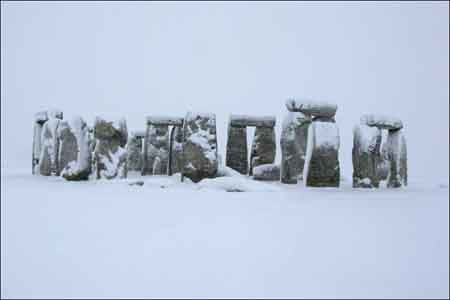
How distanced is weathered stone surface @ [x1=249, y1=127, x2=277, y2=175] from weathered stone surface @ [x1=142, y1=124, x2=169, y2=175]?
3011 millimetres

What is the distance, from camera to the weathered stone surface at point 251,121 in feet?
42.3

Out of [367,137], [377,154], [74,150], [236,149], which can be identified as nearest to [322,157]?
[367,137]

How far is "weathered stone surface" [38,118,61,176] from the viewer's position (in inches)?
427

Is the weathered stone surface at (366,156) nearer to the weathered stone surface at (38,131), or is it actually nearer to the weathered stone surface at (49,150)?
the weathered stone surface at (49,150)

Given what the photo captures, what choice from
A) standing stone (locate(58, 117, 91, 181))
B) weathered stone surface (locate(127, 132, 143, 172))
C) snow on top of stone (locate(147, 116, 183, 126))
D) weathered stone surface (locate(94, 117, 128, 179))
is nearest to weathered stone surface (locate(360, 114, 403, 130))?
weathered stone surface (locate(94, 117, 128, 179))

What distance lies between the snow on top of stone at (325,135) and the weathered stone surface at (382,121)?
1298 millimetres

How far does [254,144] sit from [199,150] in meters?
4.30

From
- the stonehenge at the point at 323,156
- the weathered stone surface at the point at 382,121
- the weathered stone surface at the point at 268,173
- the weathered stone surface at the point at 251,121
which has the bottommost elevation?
the weathered stone surface at the point at 268,173

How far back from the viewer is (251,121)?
42.7 ft

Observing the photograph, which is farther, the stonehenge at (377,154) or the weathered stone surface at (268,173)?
the weathered stone surface at (268,173)

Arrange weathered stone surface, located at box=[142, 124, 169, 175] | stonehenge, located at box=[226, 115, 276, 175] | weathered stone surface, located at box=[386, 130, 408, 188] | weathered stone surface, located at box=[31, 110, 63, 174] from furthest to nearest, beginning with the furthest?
weathered stone surface, located at box=[142, 124, 169, 175], stonehenge, located at box=[226, 115, 276, 175], weathered stone surface, located at box=[31, 110, 63, 174], weathered stone surface, located at box=[386, 130, 408, 188]

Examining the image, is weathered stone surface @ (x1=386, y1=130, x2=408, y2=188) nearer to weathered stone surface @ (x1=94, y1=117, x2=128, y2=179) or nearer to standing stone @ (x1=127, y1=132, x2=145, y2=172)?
weathered stone surface @ (x1=94, y1=117, x2=128, y2=179)

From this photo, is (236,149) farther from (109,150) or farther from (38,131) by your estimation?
(38,131)

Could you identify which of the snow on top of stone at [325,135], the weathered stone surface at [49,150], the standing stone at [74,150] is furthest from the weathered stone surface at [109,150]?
the snow on top of stone at [325,135]
